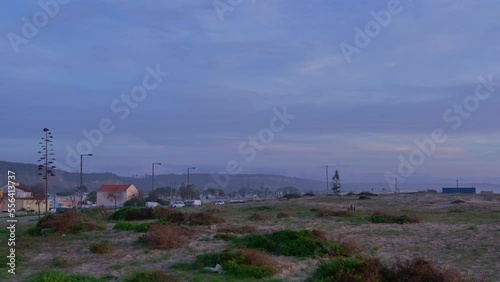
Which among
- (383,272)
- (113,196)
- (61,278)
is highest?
(383,272)

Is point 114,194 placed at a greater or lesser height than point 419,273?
lesser

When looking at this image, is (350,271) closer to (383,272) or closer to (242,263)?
(383,272)

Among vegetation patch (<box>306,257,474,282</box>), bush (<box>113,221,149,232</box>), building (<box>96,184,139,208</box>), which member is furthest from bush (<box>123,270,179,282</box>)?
building (<box>96,184,139,208</box>)

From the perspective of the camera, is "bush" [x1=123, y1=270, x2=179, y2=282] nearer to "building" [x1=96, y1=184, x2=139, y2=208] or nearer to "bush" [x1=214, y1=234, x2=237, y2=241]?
"bush" [x1=214, y1=234, x2=237, y2=241]

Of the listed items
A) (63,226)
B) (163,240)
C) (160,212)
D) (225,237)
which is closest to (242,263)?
(163,240)

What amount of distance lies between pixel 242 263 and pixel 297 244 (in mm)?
3705

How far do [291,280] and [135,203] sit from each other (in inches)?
2628

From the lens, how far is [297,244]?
57.9 feet

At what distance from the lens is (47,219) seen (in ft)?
89.7

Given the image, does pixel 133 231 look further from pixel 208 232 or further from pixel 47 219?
pixel 47 219

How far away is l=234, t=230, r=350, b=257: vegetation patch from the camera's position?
1703cm

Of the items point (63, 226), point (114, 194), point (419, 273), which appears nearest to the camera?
point (419, 273)

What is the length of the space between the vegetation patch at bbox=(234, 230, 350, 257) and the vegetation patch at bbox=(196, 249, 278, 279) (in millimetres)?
2253

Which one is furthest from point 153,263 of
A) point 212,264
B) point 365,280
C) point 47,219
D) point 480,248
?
point 47,219
